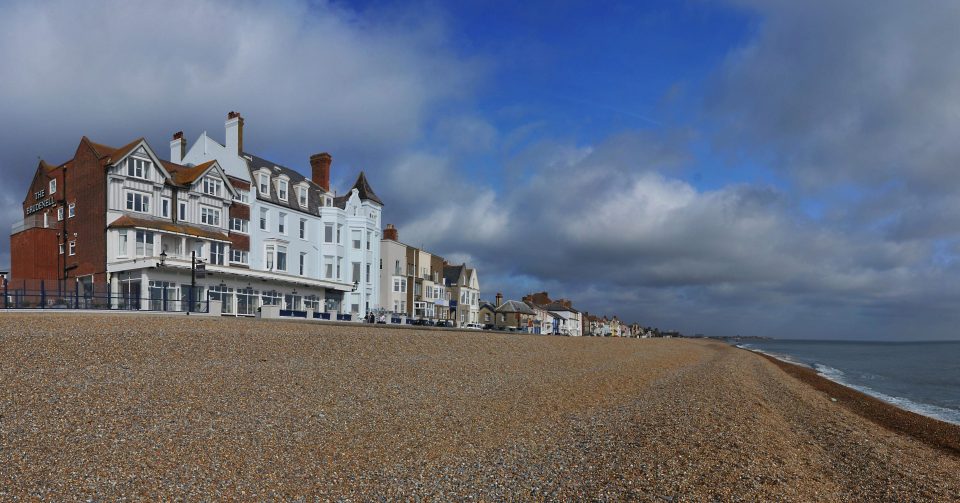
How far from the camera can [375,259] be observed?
5778cm

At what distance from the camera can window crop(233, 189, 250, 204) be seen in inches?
1802

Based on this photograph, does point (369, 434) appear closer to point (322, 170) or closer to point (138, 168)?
point (138, 168)

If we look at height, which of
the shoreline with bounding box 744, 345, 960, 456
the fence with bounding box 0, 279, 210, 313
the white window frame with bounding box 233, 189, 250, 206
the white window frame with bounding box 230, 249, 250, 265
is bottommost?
A: the shoreline with bounding box 744, 345, 960, 456

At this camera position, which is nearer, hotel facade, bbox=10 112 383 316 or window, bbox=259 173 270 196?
hotel facade, bbox=10 112 383 316

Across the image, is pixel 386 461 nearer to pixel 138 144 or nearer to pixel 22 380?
pixel 22 380

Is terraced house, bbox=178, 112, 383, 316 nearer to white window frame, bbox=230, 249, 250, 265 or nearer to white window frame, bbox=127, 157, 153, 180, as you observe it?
white window frame, bbox=230, 249, 250, 265

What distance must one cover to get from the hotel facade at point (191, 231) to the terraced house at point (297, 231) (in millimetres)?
102

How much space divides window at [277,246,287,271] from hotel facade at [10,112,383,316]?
4.2 inches

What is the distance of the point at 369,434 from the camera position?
11.7m

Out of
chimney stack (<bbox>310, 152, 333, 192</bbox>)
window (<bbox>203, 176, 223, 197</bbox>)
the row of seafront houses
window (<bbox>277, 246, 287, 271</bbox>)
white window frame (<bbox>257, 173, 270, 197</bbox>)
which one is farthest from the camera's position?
chimney stack (<bbox>310, 152, 333, 192</bbox>)

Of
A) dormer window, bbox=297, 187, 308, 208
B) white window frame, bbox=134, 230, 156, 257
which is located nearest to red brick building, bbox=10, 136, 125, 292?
white window frame, bbox=134, 230, 156, 257

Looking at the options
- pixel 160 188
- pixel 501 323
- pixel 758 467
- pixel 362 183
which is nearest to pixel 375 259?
pixel 362 183

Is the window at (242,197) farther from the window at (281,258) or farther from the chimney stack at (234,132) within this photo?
the window at (281,258)

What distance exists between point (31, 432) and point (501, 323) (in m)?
88.9
